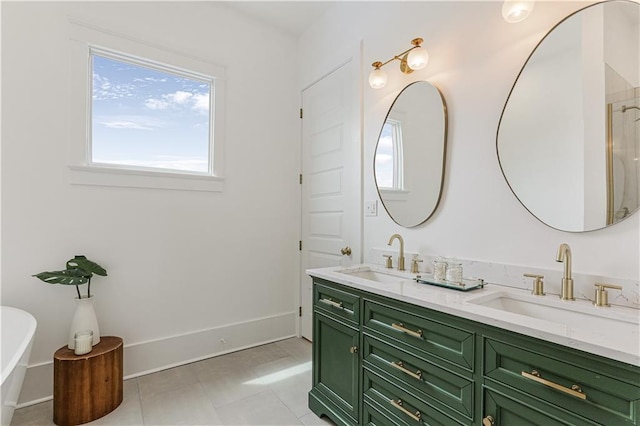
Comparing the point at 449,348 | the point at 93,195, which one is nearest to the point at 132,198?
the point at 93,195

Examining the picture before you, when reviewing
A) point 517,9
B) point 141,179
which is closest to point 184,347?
point 141,179

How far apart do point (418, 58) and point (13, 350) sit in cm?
284

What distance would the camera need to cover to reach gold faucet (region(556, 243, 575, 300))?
1.24 meters

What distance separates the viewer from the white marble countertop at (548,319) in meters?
0.86

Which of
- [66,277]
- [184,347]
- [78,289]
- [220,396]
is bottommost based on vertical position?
[220,396]

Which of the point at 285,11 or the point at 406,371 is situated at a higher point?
the point at 285,11

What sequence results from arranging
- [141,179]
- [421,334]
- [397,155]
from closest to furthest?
[421,334]
[397,155]
[141,179]

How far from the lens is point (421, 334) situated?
1.32 meters

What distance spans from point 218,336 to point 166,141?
5.85 ft

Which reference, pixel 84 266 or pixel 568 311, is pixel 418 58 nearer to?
pixel 568 311

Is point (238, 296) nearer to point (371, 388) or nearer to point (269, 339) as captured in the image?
point (269, 339)

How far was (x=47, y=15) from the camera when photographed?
7.05ft

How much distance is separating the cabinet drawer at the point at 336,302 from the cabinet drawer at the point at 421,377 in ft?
0.50

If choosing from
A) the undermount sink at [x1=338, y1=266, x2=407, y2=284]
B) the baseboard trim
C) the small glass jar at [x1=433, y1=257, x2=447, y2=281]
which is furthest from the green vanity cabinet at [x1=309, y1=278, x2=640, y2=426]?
the baseboard trim
